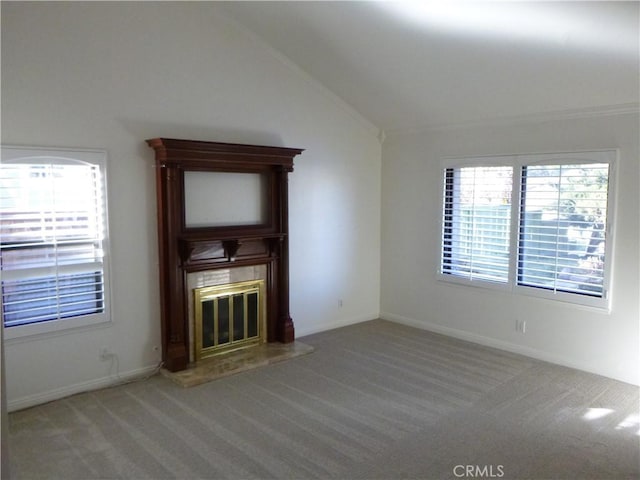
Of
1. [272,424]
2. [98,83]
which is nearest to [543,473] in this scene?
[272,424]

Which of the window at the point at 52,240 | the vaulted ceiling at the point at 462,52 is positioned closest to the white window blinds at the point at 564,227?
the vaulted ceiling at the point at 462,52

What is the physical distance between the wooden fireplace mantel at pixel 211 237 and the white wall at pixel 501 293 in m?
1.55

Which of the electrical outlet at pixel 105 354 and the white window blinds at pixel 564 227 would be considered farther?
the white window blinds at pixel 564 227

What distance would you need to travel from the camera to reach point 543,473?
3090 millimetres

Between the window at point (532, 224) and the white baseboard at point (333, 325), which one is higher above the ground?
the window at point (532, 224)

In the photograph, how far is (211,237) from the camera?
15.7 feet

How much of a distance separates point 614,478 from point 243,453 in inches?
87.6

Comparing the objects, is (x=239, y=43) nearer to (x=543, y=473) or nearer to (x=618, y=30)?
(x=618, y=30)

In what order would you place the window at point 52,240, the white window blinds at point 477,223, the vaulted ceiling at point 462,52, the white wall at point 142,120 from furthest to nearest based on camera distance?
the white window blinds at point 477,223, the white wall at point 142,120, the window at point 52,240, the vaulted ceiling at point 462,52

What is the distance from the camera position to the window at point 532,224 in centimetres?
460

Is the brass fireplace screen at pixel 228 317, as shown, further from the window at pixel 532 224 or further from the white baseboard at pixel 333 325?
the window at pixel 532 224

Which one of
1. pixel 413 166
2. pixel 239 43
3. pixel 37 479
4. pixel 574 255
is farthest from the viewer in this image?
pixel 413 166

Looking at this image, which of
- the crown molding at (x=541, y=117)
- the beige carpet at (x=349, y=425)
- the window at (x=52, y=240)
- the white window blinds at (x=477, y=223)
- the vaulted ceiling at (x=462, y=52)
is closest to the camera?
the beige carpet at (x=349, y=425)

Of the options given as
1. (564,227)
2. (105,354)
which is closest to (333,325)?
(105,354)
